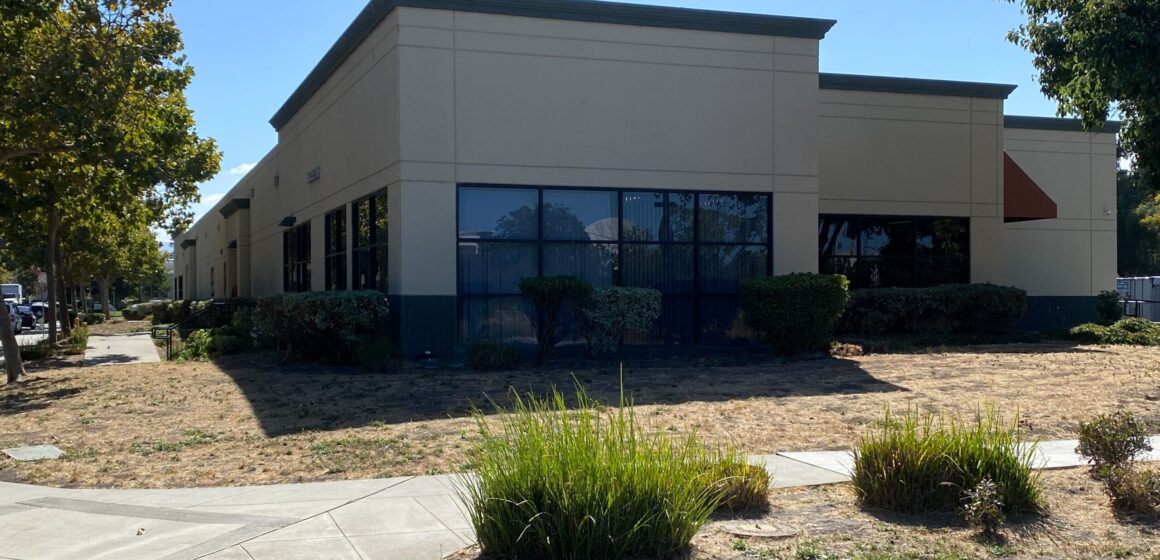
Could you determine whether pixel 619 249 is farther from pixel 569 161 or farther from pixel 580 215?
pixel 569 161

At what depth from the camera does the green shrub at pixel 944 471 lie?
23.5 feet

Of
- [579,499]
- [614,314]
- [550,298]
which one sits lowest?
[579,499]

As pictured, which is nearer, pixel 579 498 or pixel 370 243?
pixel 579 498

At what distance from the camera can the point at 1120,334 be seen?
22250 millimetres

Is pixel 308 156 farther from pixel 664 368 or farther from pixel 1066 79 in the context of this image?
pixel 1066 79

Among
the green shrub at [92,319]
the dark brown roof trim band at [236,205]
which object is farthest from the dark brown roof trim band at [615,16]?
the green shrub at [92,319]

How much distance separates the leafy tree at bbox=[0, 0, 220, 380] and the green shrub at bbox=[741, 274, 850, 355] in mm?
10988

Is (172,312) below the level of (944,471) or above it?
above

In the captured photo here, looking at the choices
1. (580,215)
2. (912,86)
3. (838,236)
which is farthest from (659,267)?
(912,86)

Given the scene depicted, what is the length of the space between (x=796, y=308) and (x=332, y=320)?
8.47 meters

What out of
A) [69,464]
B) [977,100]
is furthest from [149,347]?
[977,100]

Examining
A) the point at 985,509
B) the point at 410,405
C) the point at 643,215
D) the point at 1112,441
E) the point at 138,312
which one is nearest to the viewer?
the point at 985,509

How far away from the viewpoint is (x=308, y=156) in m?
25.9

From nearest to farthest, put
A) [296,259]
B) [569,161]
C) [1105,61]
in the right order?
[1105,61] < [569,161] < [296,259]
